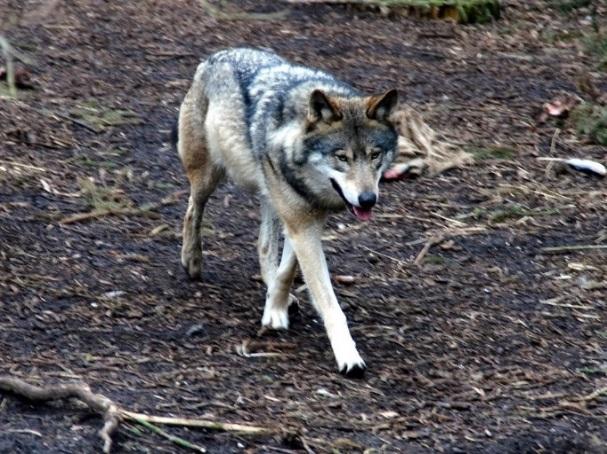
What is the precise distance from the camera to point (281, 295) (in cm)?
706

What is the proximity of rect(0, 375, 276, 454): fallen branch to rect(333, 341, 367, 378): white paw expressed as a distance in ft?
2.79

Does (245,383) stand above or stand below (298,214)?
below

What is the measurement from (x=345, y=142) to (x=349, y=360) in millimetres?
1092

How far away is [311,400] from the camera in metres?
6.22

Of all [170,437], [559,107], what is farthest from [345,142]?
[559,107]

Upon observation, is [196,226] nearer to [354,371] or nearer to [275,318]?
[275,318]

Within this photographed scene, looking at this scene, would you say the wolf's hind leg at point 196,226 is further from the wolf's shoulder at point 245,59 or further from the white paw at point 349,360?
the white paw at point 349,360

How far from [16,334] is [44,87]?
4584 millimetres

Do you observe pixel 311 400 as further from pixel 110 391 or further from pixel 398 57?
pixel 398 57

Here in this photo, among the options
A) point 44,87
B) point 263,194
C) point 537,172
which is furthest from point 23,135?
point 537,172

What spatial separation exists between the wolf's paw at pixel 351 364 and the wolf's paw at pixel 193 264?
1463mm

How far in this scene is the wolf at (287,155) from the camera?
21.6 ft

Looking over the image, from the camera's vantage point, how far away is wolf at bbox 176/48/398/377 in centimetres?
659

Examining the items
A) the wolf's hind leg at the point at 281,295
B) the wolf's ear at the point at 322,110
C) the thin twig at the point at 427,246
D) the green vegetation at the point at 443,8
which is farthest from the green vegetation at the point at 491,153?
the green vegetation at the point at 443,8
